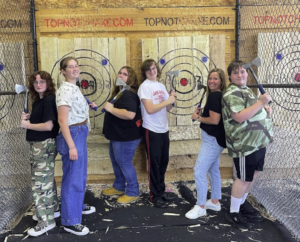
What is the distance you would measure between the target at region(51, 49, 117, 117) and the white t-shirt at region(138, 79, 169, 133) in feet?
2.52

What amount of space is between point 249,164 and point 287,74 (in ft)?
5.94

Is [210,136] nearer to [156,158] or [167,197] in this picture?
[156,158]

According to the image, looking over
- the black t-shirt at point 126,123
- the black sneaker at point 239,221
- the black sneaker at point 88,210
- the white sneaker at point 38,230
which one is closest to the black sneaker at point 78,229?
the white sneaker at point 38,230

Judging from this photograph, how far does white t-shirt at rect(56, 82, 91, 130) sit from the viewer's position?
239cm

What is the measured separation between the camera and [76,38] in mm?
3525

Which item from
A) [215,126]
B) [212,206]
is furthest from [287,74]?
[212,206]

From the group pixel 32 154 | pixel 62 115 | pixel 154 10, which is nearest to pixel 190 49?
pixel 154 10

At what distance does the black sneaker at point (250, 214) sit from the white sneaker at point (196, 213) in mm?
405

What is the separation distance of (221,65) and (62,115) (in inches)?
87.5

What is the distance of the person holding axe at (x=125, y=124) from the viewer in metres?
2.95

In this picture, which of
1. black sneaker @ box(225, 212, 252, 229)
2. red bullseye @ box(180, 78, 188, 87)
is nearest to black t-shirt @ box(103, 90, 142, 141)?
red bullseye @ box(180, 78, 188, 87)

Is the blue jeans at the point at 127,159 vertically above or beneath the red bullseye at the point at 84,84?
beneath

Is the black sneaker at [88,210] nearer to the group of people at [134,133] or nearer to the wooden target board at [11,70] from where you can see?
the group of people at [134,133]

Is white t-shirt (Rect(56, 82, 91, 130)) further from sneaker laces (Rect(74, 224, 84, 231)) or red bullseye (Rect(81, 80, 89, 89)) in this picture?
red bullseye (Rect(81, 80, 89, 89))
